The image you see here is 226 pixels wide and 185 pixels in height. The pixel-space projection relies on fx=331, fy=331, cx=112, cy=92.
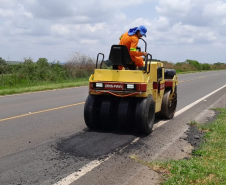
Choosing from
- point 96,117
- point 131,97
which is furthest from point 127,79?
point 96,117

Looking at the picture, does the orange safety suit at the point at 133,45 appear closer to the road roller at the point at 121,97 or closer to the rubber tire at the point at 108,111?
the road roller at the point at 121,97

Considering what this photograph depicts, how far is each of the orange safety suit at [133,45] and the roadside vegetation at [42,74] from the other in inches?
410

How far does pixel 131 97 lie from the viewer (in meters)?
7.61

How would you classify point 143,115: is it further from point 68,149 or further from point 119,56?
point 68,149

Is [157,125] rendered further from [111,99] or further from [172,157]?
[172,157]

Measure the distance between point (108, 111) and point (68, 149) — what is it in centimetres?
170

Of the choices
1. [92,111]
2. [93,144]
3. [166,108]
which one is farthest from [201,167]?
[166,108]

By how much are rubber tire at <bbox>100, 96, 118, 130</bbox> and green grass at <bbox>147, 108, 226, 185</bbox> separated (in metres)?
2.17

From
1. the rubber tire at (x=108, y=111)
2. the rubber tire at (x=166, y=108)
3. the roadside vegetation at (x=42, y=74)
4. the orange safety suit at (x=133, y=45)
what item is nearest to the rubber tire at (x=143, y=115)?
the rubber tire at (x=108, y=111)

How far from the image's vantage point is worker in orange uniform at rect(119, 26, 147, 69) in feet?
24.7

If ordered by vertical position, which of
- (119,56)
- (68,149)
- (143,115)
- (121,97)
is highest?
(119,56)

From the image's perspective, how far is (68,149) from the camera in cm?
618

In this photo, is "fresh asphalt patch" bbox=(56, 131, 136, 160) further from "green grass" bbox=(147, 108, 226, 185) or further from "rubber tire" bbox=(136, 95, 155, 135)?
"green grass" bbox=(147, 108, 226, 185)

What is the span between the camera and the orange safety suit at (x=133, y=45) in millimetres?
7539
